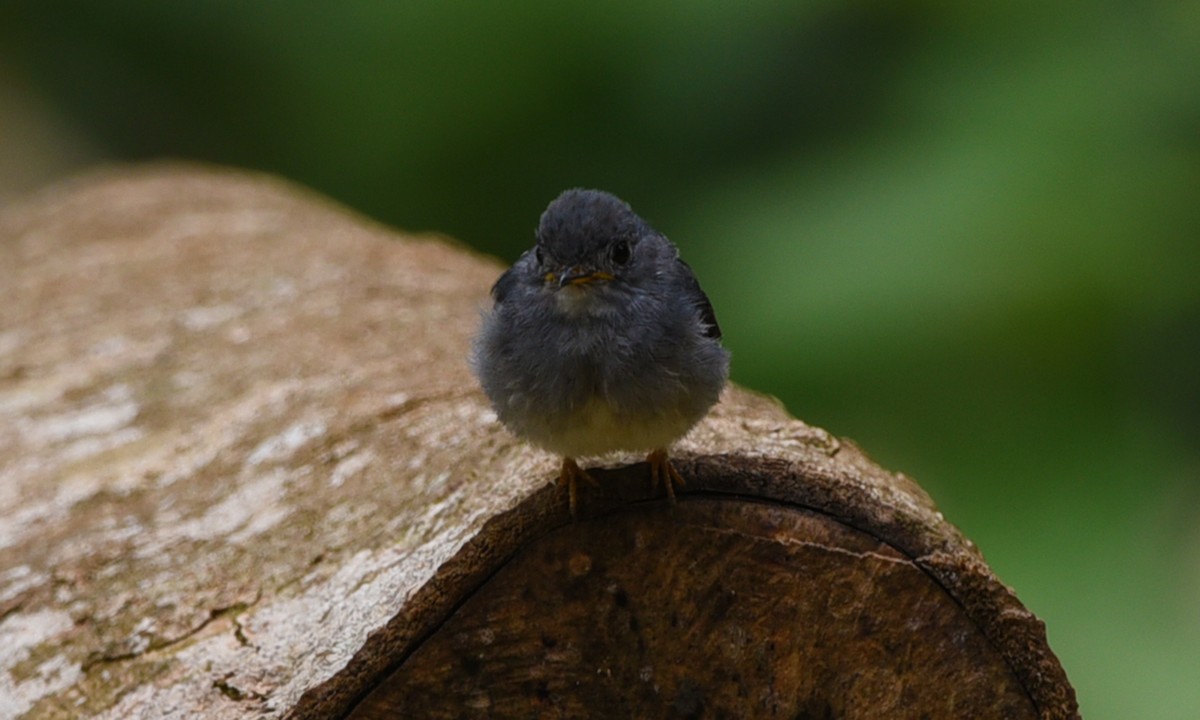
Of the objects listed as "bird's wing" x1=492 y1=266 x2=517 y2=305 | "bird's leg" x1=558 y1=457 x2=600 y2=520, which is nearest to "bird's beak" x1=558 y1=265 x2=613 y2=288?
"bird's wing" x1=492 y1=266 x2=517 y2=305

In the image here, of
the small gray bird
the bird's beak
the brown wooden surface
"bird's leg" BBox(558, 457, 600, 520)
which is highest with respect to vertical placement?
the bird's beak

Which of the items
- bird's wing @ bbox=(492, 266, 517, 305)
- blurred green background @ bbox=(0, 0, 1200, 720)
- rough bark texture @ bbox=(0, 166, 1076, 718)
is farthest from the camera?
blurred green background @ bbox=(0, 0, 1200, 720)

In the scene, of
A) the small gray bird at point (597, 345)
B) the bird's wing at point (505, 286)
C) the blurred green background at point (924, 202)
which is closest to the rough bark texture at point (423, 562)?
the small gray bird at point (597, 345)

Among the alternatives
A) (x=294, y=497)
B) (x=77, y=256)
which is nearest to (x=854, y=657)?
(x=294, y=497)

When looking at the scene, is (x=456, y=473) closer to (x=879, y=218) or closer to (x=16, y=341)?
(x=16, y=341)

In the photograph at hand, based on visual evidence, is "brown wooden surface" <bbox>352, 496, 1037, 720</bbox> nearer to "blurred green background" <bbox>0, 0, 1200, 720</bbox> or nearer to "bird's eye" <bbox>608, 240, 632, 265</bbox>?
"bird's eye" <bbox>608, 240, 632, 265</bbox>

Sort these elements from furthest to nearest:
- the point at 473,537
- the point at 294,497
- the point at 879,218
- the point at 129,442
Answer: the point at 879,218 → the point at 129,442 → the point at 294,497 → the point at 473,537

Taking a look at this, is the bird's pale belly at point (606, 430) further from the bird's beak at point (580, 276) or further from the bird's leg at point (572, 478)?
the bird's beak at point (580, 276)

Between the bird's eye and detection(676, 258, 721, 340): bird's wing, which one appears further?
detection(676, 258, 721, 340): bird's wing
